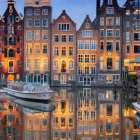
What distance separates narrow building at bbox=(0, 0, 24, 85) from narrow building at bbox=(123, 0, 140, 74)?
57.5ft

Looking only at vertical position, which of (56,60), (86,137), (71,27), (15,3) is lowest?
(86,137)

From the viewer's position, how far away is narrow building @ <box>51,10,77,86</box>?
222 ft

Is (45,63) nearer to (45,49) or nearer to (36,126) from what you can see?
(45,49)

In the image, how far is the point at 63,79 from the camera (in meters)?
67.6

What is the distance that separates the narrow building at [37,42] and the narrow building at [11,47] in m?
1.19

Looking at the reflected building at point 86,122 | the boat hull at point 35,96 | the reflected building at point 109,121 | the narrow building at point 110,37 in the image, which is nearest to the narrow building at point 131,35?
the narrow building at point 110,37

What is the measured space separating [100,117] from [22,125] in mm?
6049

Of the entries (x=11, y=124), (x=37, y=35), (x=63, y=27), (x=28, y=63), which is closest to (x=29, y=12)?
(x=37, y=35)

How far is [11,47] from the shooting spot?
6925 centimetres

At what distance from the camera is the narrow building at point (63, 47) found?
67.8 meters

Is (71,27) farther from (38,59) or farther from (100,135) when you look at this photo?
(100,135)

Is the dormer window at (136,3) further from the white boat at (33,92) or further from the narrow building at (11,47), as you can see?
the white boat at (33,92)

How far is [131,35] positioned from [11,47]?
20.3m

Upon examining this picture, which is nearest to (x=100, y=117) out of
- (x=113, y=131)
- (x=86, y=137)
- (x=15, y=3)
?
(x=113, y=131)
